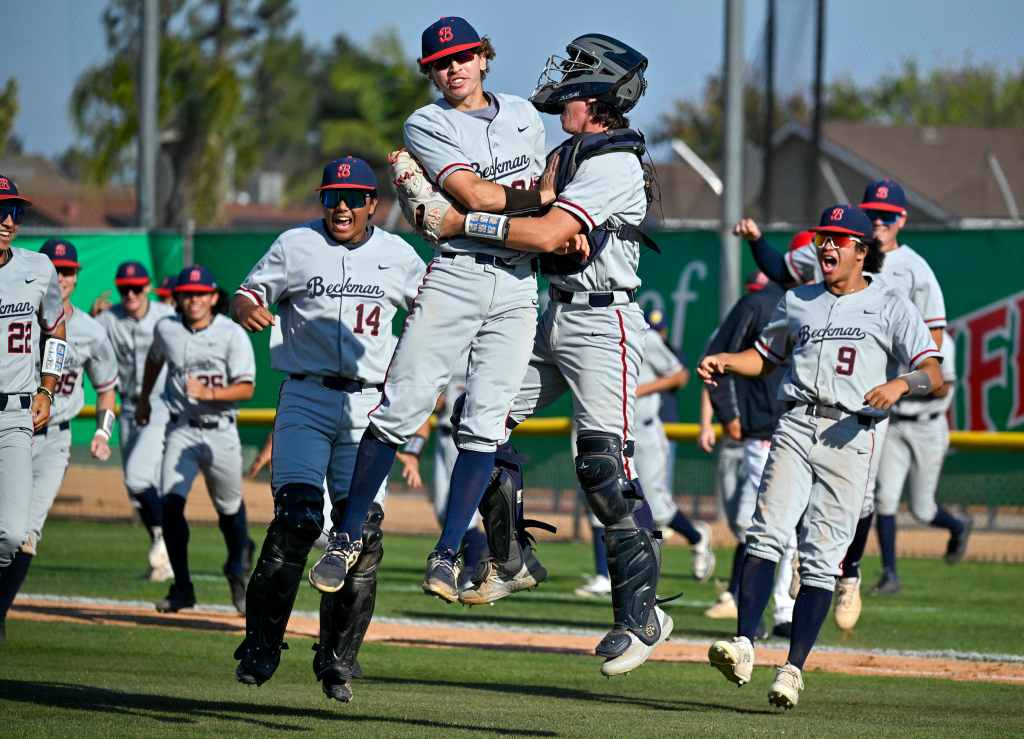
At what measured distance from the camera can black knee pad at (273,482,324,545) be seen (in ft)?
24.2

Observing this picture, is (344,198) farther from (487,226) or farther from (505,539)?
(505,539)

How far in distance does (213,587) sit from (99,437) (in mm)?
2277

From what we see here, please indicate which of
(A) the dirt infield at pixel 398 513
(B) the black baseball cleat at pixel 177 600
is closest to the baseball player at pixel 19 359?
(B) the black baseball cleat at pixel 177 600

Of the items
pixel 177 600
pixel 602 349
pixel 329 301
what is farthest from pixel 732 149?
pixel 602 349

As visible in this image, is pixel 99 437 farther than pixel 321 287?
Yes

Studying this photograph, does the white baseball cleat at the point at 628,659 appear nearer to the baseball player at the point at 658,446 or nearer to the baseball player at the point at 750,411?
the baseball player at the point at 750,411

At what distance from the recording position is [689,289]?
17.5 m

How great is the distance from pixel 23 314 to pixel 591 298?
10.6 feet

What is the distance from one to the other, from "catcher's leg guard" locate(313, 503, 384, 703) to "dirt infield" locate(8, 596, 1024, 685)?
114 inches

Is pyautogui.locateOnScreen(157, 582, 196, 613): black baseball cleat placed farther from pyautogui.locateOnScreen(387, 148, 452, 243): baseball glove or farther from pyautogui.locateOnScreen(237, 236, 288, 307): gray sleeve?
pyautogui.locateOnScreen(387, 148, 452, 243): baseball glove

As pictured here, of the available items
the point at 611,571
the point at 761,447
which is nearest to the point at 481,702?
the point at 611,571

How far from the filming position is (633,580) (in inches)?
280

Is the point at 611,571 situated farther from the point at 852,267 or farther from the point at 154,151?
the point at 154,151

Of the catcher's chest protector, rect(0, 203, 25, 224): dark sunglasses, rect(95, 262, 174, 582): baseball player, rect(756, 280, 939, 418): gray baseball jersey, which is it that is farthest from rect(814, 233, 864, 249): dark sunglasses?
rect(95, 262, 174, 582): baseball player
